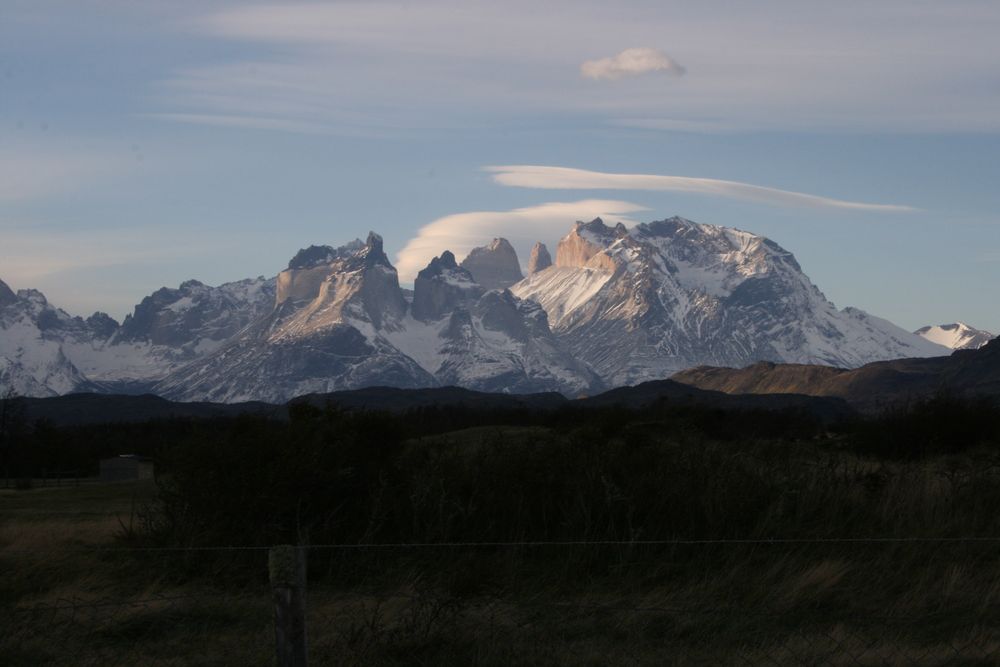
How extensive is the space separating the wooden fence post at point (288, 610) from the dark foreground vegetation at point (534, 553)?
2.18m

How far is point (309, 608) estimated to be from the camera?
1437 centimetres

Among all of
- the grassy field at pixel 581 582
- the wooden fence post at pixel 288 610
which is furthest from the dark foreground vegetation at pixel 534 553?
the wooden fence post at pixel 288 610

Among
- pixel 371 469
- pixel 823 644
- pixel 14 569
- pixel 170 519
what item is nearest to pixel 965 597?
pixel 823 644

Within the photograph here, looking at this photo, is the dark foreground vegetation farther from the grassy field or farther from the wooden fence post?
the wooden fence post

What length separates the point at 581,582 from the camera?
1566 cm

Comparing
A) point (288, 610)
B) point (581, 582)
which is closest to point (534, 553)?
point (581, 582)

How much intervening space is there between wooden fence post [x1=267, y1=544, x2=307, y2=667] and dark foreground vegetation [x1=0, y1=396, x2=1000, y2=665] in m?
2.18

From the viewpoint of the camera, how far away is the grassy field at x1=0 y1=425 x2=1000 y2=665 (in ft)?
40.1

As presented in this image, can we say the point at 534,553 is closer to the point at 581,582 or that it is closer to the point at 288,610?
the point at 581,582

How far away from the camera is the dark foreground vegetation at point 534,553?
12.5 m

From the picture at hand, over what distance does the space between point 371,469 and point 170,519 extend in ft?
9.04

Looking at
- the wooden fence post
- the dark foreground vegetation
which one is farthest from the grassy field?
the wooden fence post

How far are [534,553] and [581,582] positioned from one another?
1.13 meters

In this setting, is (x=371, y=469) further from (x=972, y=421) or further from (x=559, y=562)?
(x=972, y=421)
